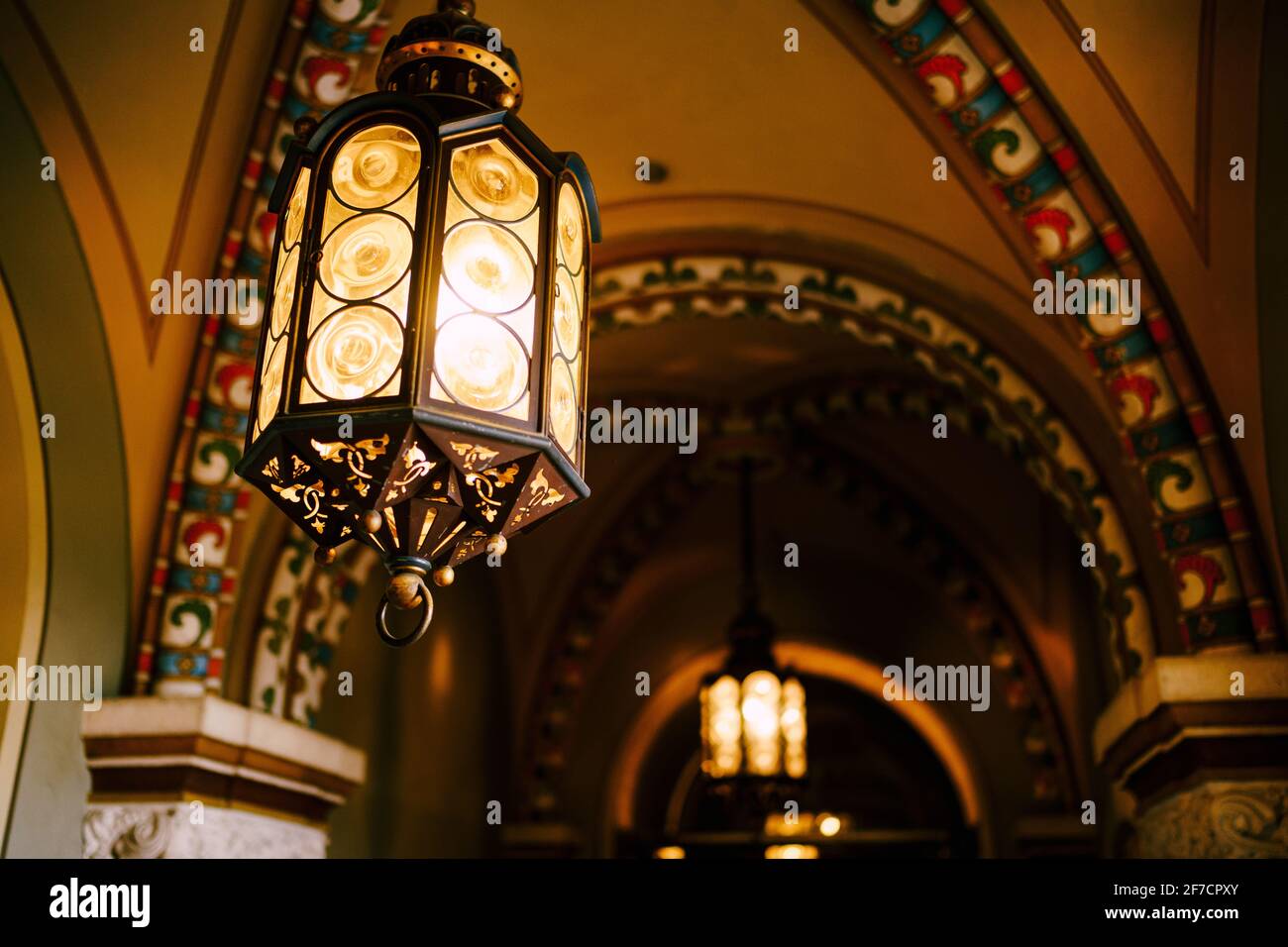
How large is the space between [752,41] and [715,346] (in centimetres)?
223

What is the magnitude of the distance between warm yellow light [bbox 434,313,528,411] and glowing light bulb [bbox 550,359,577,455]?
7 cm

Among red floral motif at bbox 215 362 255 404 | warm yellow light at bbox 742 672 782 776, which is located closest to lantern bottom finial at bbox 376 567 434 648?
red floral motif at bbox 215 362 255 404

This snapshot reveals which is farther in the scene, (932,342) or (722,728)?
(722,728)

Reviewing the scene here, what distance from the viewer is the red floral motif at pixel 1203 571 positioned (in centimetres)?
366

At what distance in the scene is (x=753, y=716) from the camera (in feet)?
19.9

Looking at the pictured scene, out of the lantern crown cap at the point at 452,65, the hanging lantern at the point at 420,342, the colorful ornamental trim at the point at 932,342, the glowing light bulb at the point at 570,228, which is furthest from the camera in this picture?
the colorful ornamental trim at the point at 932,342

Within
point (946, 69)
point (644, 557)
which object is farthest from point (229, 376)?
point (644, 557)

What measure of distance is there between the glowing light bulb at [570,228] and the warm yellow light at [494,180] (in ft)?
0.22

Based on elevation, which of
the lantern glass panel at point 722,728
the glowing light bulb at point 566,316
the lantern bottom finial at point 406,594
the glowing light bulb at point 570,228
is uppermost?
the glowing light bulb at point 570,228

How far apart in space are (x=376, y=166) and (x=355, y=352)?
1.17 ft

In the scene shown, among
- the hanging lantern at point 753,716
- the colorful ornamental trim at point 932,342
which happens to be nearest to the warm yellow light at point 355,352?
the colorful ornamental trim at point 932,342

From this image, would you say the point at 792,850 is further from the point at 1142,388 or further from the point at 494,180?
the point at 494,180

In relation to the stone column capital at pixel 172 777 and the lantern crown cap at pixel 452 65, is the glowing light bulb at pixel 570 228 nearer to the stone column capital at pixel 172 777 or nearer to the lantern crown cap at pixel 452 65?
the lantern crown cap at pixel 452 65

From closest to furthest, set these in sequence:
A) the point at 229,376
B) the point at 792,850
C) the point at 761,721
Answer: the point at 229,376 < the point at 761,721 < the point at 792,850
